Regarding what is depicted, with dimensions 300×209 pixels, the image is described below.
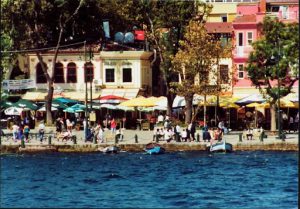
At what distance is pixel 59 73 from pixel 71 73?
123 centimetres

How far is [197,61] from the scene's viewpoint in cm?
9475

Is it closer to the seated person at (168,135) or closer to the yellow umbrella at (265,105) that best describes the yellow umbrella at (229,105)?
the yellow umbrella at (265,105)

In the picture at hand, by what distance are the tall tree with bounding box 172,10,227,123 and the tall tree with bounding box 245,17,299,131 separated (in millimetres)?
4420

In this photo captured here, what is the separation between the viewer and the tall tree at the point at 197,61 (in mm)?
94188

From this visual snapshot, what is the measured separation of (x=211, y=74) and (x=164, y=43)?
17.2ft

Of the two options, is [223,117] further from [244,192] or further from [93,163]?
[244,192]

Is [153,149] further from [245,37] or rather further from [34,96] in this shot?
[34,96]

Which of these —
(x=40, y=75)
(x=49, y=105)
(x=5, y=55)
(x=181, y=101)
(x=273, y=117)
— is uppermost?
(x=5, y=55)

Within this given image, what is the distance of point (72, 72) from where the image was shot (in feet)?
372

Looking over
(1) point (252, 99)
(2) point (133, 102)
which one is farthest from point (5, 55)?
(1) point (252, 99)

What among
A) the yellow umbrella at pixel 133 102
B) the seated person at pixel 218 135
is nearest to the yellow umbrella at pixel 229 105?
the yellow umbrella at pixel 133 102

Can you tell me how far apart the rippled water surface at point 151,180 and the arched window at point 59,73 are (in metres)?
29.3

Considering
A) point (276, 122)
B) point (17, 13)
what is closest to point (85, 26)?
point (17, 13)

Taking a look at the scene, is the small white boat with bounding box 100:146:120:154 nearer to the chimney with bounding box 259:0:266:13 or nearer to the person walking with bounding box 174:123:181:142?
the person walking with bounding box 174:123:181:142
